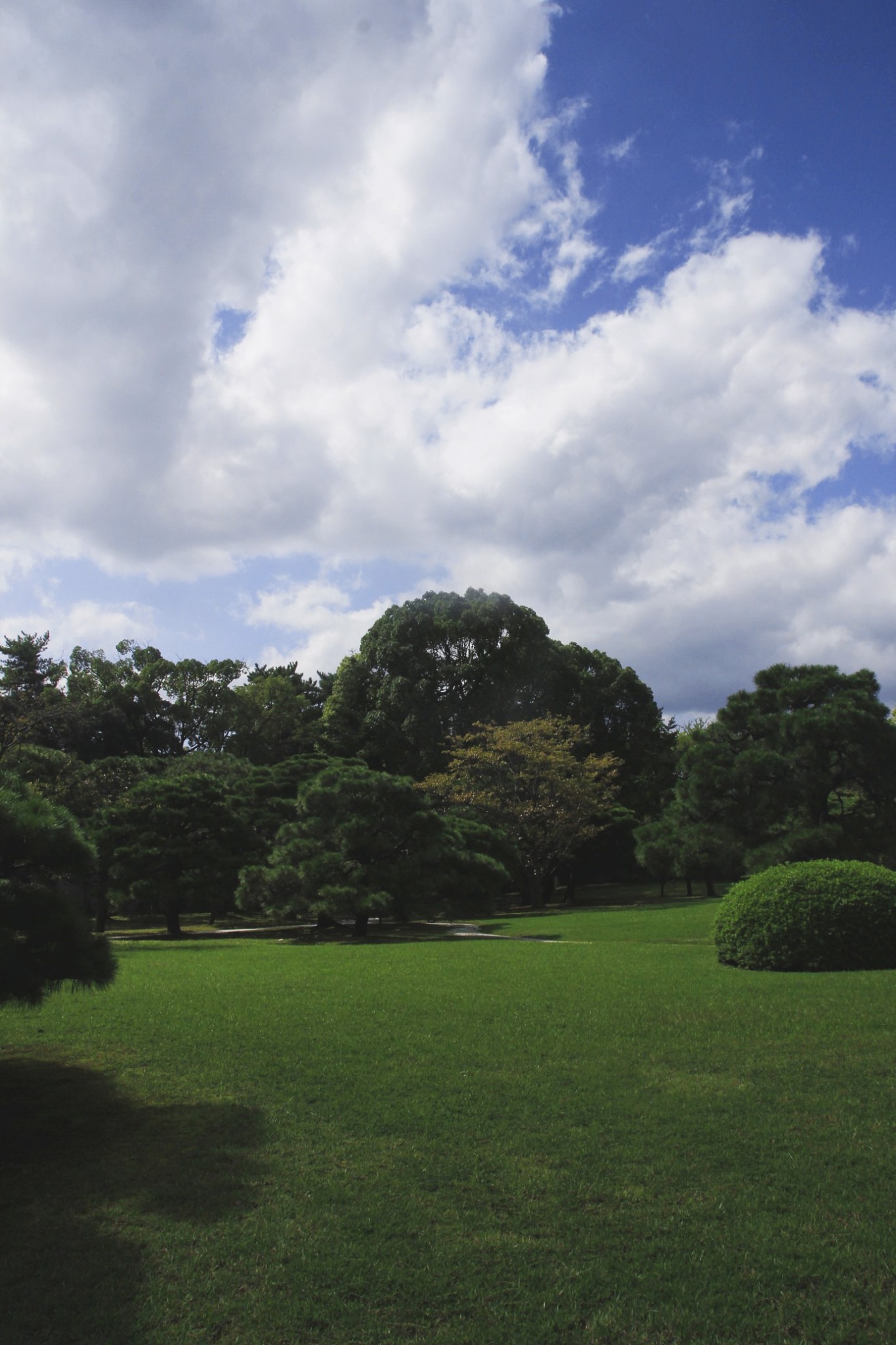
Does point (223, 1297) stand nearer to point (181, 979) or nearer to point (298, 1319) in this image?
point (298, 1319)

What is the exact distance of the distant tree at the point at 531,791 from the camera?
88.6 ft

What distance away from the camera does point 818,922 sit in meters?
10.1

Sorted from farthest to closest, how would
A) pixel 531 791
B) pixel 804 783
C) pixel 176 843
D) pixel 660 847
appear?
1. pixel 531 791
2. pixel 660 847
3. pixel 176 843
4. pixel 804 783

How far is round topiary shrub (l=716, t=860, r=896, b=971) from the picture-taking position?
393 inches

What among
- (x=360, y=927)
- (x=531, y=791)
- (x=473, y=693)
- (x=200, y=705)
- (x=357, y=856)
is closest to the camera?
(x=357, y=856)

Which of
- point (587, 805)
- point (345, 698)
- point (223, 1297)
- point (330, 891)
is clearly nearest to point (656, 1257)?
point (223, 1297)

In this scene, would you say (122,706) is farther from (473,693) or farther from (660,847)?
(660,847)

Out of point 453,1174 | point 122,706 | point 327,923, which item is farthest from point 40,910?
point 122,706

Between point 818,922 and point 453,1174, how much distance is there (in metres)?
7.39

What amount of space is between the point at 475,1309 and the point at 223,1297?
90 cm

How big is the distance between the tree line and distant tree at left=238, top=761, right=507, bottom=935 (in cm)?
5

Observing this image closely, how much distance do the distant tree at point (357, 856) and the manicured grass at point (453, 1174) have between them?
28.1 feet

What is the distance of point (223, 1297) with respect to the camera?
3098 millimetres

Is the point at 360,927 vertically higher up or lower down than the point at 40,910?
lower down
